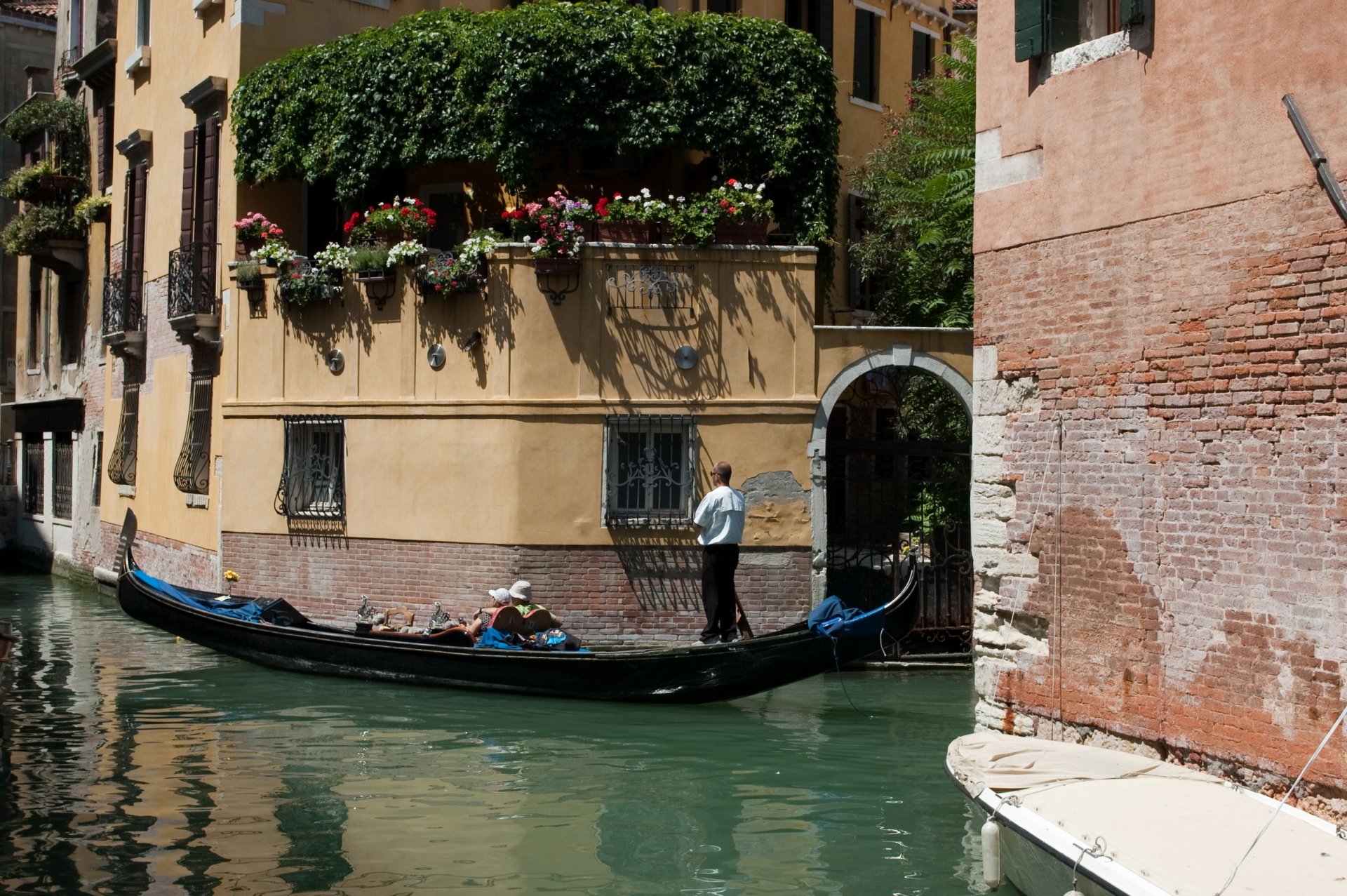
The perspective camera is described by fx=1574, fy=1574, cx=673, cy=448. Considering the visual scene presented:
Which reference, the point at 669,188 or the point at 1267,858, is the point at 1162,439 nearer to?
the point at 1267,858

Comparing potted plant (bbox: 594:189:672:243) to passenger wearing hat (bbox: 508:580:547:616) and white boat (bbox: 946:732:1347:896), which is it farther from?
white boat (bbox: 946:732:1347:896)

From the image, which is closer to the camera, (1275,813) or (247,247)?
(1275,813)

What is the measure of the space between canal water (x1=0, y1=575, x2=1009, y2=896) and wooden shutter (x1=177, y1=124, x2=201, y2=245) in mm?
5445

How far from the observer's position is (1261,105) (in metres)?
6.48

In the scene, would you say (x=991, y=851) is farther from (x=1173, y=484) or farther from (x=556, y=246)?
(x=556, y=246)

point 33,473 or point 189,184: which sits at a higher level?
point 189,184

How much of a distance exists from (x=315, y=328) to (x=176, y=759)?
19.8 ft

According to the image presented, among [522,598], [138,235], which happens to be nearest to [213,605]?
[522,598]

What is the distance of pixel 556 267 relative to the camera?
12.5m

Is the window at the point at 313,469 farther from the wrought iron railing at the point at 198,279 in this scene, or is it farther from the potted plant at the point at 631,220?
the potted plant at the point at 631,220

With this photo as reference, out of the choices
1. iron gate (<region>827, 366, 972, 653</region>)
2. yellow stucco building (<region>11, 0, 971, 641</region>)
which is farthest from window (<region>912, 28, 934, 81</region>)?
iron gate (<region>827, 366, 972, 653</region>)

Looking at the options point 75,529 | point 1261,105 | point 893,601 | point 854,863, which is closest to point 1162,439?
point 1261,105

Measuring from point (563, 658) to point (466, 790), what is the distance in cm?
249

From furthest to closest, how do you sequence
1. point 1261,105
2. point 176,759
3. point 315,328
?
1. point 315,328
2. point 176,759
3. point 1261,105
